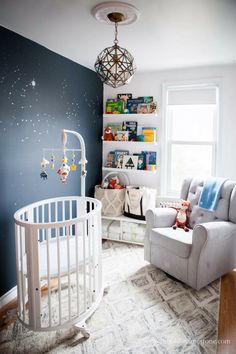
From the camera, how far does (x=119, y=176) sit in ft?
13.3

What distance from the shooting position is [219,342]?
1973 mm

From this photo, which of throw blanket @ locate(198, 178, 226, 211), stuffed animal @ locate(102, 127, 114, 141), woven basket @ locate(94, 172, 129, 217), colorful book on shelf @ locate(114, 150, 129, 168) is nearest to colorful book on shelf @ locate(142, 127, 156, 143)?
colorful book on shelf @ locate(114, 150, 129, 168)

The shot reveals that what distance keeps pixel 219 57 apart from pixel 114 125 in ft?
5.16

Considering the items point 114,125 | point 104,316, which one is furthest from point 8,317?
point 114,125

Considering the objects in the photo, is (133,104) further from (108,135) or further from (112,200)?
(112,200)

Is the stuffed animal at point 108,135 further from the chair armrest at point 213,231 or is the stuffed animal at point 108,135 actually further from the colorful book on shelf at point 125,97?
the chair armrest at point 213,231

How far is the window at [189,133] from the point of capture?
3.53 metres

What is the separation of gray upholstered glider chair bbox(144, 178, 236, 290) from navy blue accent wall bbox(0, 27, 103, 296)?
3.75 feet

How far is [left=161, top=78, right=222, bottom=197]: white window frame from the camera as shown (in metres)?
3.44

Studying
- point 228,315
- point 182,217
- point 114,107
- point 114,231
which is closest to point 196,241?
point 182,217

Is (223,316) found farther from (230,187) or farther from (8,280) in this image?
(8,280)

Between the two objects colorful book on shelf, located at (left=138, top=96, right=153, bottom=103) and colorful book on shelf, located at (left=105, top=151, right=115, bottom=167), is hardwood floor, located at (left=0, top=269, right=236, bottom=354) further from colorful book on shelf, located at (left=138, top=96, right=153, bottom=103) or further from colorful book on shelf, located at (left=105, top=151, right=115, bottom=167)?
colorful book on shelf, located at (left=138, top=96, right=153, bottom=103)

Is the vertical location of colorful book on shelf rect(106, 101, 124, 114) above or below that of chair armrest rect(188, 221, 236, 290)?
above

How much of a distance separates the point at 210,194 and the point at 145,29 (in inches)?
67.4
